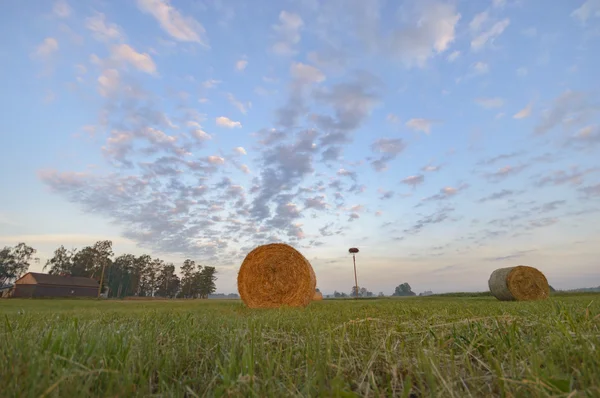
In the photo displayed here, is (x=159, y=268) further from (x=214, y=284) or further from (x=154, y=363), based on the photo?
(x=154, y=363)

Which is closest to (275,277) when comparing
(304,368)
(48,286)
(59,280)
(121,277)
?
(304,368)

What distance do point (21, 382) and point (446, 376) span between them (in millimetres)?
1787

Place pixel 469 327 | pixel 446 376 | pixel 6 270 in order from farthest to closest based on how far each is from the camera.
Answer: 1. pixel 6 270
2. pixel 469 327
3. pixel 446 376

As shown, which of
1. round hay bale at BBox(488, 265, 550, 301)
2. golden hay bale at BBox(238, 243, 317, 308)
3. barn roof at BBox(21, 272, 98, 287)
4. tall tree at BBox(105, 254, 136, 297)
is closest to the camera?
golden hay bale at BBox(238, 243, 317, 308)

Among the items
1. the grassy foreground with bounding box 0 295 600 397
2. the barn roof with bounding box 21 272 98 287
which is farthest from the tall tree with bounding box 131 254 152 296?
the grassy foreground with bounding box 0 295 600 397

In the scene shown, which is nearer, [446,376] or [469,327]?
[446,376]

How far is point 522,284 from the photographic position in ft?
62.8

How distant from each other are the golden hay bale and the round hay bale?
12710 millimetres

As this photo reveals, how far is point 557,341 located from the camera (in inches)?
74.5

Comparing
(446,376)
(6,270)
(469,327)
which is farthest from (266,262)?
(6,270)

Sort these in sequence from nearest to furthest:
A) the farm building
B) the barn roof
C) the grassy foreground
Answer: the grassy foreground → the farm building → the barn roof

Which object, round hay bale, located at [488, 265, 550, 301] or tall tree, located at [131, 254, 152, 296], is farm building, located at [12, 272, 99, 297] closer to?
tall tree, located at [131, 254, 152, 296]

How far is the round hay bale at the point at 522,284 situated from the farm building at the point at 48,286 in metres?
83.2

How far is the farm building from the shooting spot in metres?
69.6
